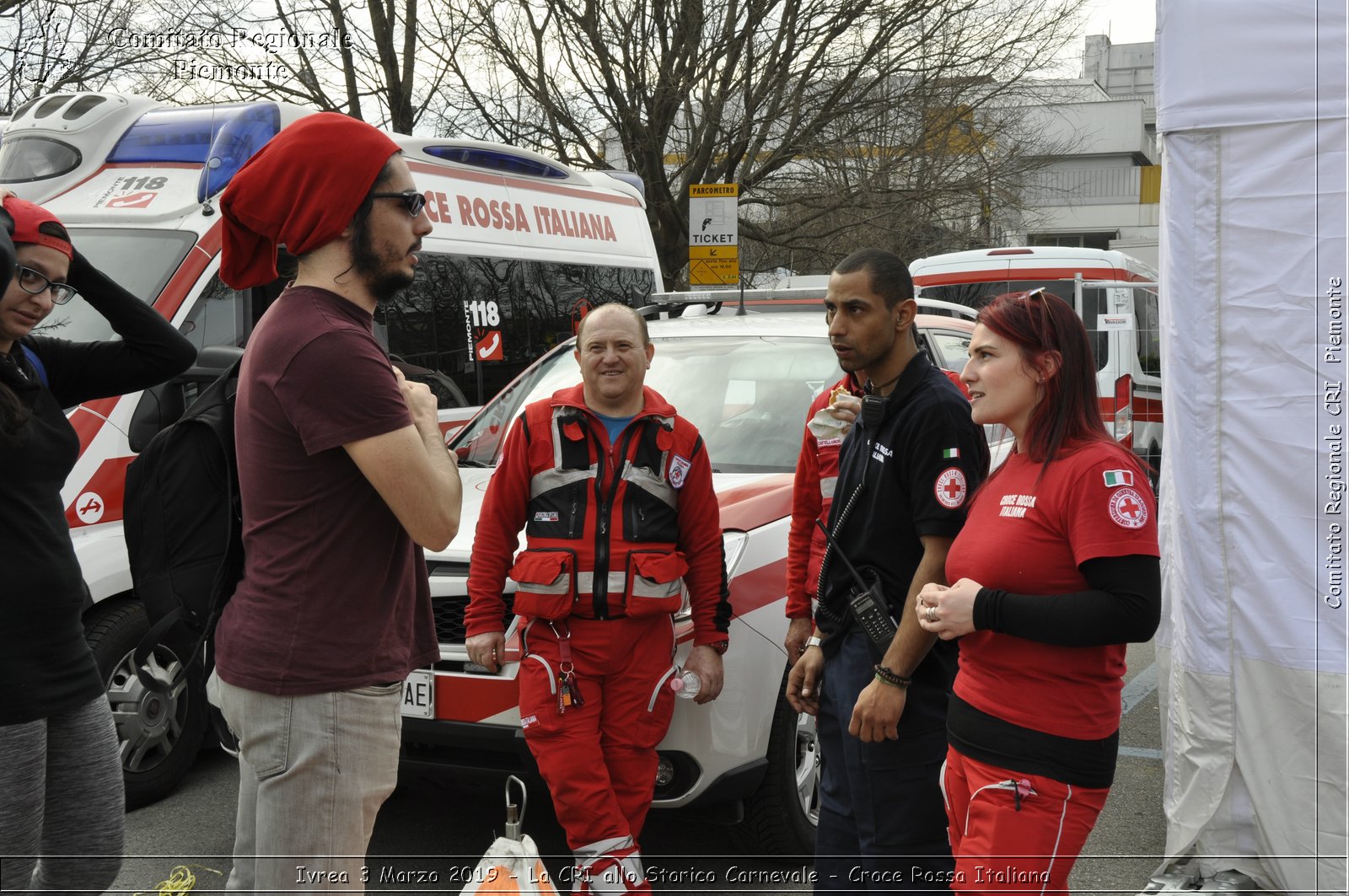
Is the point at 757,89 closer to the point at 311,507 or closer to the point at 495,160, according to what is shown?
the point at 495,160

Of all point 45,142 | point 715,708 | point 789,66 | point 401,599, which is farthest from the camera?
point 789,66

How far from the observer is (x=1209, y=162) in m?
3.73

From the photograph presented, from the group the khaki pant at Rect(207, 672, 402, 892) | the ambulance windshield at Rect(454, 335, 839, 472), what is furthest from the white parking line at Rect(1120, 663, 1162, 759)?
the khaki pant at Rect(207, 672, 402, 892)

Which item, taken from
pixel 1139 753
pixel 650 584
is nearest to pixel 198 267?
pixel 650 584

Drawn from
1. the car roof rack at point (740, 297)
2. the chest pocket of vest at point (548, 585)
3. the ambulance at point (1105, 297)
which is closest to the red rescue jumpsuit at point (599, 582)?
the chest pocket of vest at point (548, 585)

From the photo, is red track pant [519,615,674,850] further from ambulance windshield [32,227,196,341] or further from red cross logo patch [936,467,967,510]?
ambulance windshield [32,227,196,341]

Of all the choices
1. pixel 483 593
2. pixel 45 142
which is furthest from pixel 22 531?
pixel 45 142

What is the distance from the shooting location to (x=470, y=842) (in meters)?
4.57

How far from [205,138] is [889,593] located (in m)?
4.39

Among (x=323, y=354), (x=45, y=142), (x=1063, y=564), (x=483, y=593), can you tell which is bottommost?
(x=483, y=593)

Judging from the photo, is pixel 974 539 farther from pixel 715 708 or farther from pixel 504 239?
pixel 504 239

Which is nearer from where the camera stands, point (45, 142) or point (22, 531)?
point (22, 531)

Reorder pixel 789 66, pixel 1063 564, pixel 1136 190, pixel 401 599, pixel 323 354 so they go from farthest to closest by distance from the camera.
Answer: pixel 1136 190 → pixel 789 66 → pixel 1063 564 → pixel 401 599 → pixel 323 354

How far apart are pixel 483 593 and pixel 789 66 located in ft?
46.5
